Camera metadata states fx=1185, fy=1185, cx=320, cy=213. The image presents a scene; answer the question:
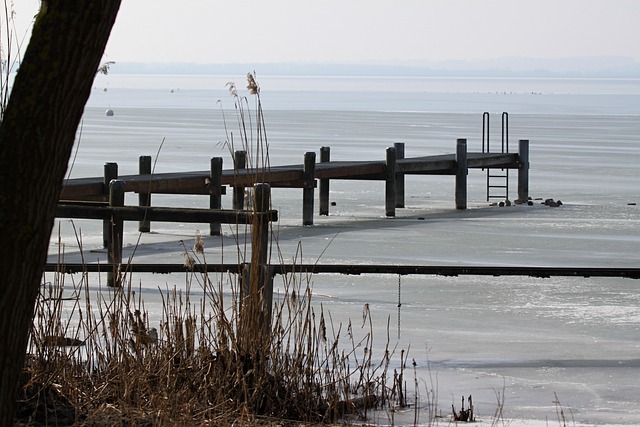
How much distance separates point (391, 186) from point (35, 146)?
15.7 m

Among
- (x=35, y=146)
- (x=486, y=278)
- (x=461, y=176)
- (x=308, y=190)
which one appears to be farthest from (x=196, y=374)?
(x=461, y=176)

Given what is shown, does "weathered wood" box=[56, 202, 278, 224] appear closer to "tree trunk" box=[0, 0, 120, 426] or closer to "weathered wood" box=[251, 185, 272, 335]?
"weathered wood" box=[251, 185, 272, 335]

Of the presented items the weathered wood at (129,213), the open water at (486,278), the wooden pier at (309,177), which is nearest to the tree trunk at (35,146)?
the open water at (486,278)

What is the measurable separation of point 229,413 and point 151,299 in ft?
15.8

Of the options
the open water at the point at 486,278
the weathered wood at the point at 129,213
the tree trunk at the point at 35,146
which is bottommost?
the open water at the point at 486,278

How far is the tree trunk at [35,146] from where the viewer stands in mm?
2906

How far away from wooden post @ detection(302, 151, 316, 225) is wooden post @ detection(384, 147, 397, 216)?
145cm

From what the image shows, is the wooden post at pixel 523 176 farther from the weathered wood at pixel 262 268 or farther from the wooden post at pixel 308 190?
the weathered wood at pixel 262 268

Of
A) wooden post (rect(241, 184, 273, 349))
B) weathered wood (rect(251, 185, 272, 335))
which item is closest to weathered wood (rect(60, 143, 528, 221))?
weathered wood (rect(251, 185, 272, 335))

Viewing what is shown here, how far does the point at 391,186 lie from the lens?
18547 mm

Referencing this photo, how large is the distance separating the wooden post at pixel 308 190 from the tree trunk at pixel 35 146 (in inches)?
548

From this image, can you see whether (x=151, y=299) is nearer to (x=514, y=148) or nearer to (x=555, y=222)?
(x=555, y=222)

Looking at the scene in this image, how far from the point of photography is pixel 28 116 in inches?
115

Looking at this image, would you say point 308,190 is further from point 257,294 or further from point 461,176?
point 257,294
